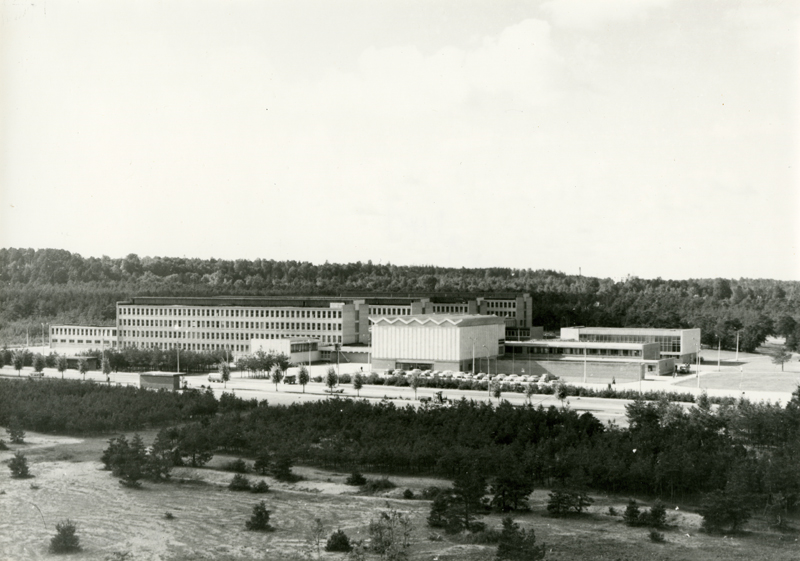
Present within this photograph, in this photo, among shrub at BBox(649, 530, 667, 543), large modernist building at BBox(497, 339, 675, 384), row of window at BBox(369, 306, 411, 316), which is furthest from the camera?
row of window at BBox(369, 306, 411, 316)

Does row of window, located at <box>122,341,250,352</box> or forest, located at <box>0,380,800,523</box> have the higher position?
row of window, located at <box>122,341,250,352</box>

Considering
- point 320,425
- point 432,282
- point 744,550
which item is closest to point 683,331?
point 320,425

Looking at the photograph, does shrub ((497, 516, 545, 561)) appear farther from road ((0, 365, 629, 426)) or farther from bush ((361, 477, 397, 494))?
road ((0, 365, 629, 426))

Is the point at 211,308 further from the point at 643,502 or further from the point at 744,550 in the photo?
the point at 744,550

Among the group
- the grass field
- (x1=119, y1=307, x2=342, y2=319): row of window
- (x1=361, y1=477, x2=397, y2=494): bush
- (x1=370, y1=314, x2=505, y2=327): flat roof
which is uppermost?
(x1=119, y1=307, x2=342, y2=319): row of window

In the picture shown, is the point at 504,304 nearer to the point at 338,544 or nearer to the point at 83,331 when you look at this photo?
the point at 83,331

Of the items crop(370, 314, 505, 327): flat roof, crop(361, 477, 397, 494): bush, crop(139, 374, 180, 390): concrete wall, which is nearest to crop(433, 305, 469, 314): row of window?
crop(370, 314, 505, 327): flat roof

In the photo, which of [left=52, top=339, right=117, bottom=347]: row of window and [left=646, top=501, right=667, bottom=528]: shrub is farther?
[left=52, top=339, right=117, bottom=347]: row of window
